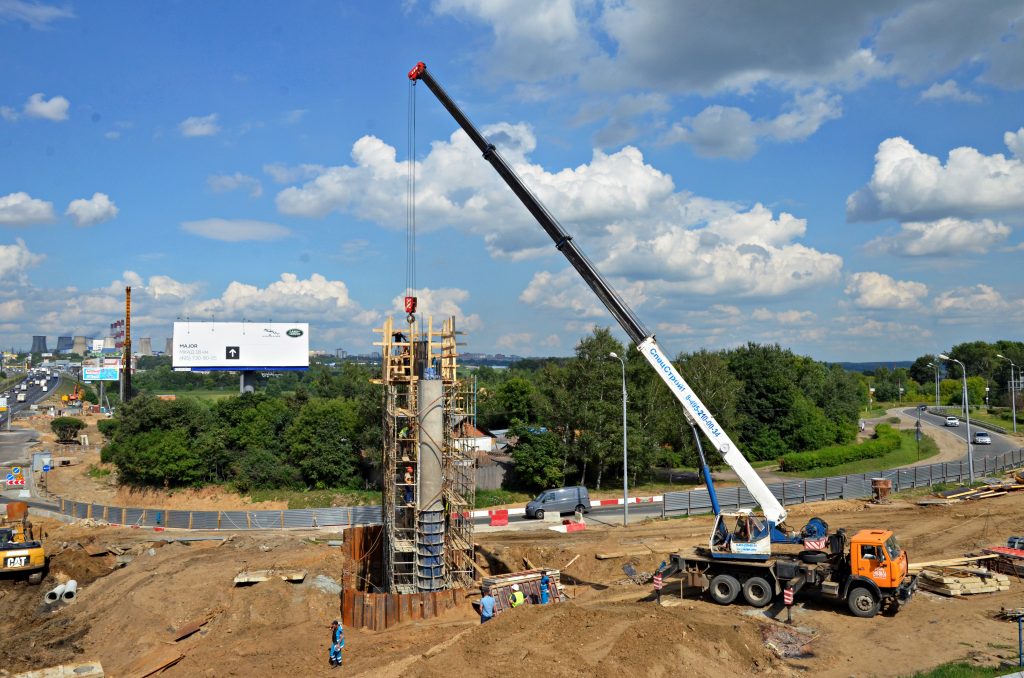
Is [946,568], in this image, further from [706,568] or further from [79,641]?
[79,641]

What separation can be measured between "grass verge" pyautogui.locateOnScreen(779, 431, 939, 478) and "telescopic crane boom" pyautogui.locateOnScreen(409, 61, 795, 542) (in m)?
37.9

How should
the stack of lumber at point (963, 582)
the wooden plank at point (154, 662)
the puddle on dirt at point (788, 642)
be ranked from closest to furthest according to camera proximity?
the puddle on dirt at point (788, 642), the wooden plank at point (154, 662), the stack of lumber at point (963, 582)

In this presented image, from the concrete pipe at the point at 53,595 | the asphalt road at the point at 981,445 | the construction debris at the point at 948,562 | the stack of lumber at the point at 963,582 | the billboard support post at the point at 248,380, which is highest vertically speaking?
the billboard support post at the point at 248,380

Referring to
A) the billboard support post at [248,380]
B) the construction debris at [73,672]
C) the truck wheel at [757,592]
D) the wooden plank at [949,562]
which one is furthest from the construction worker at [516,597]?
the billboard support post at [248,380]

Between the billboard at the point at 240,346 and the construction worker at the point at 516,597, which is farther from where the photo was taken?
the billboard at the point at 240,346

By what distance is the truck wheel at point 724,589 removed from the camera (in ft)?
69.8

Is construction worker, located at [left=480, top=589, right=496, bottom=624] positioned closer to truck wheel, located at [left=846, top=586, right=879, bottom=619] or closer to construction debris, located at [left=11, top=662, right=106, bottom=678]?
construction debris, located at [left=11, top=662, right=106, bottom=678]

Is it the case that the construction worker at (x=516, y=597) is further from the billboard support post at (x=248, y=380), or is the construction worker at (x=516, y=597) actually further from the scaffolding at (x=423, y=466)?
the billboard support post at (x=248, y=380)

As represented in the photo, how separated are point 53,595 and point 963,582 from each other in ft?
104

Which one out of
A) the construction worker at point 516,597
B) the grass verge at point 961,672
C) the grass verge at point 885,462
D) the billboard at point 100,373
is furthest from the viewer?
the billboard at point 100,373

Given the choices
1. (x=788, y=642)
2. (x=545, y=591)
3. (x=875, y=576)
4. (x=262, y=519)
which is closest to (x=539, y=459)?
(x=262, y=519)

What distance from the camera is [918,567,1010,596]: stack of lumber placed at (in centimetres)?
2194

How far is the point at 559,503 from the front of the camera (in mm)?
39375

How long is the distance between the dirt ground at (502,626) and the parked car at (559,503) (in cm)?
726
